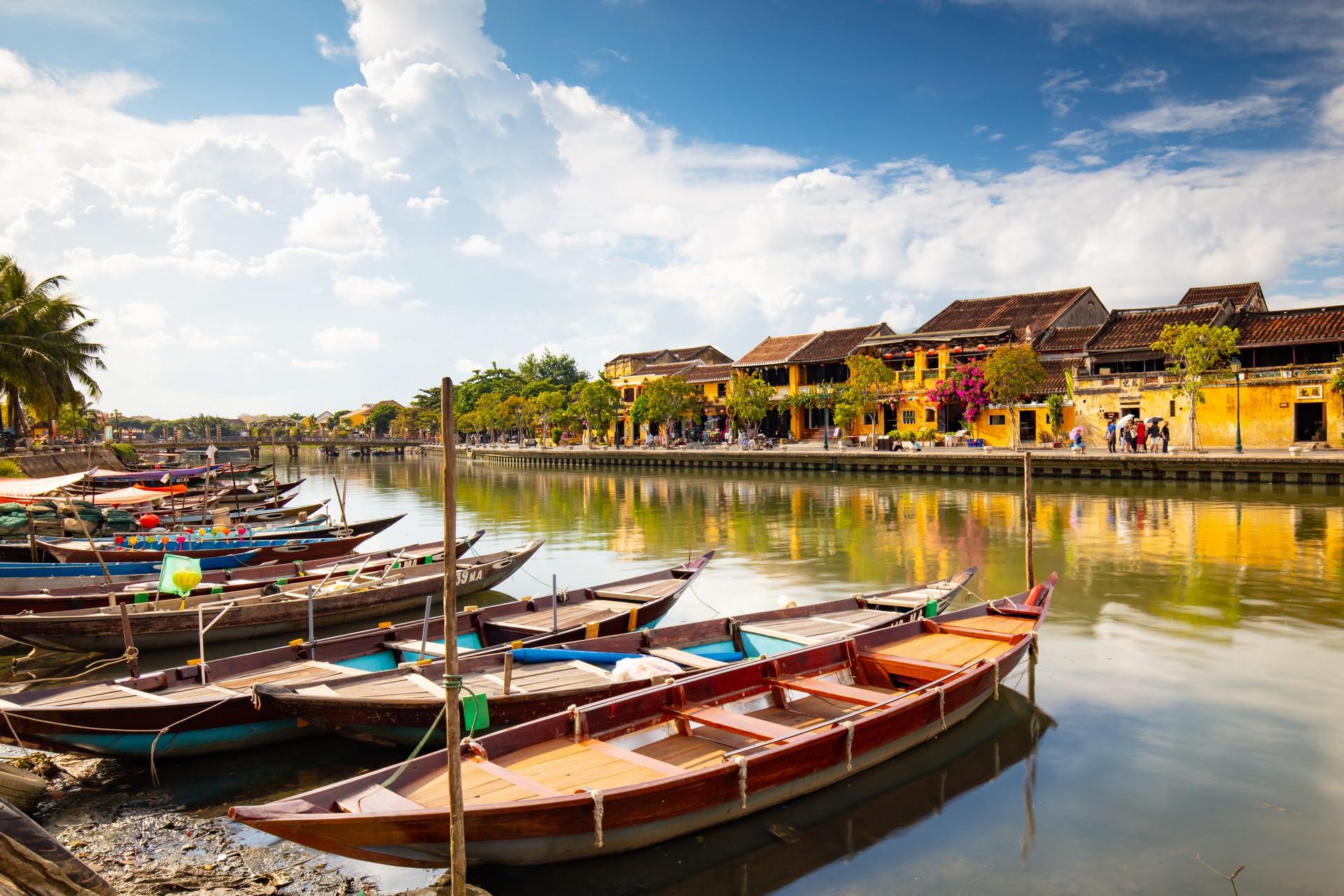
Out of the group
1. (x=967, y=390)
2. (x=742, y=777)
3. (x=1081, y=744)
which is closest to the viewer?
(x=742, y=777)

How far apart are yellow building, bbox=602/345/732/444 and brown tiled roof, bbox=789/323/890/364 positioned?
9.78m

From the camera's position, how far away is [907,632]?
349 inches

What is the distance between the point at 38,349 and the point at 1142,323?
45.0 metres

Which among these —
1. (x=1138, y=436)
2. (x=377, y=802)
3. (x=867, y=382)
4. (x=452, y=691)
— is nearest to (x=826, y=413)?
(x=867, y=382)

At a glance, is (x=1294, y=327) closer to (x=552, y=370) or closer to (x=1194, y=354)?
(x=1194, y=354)

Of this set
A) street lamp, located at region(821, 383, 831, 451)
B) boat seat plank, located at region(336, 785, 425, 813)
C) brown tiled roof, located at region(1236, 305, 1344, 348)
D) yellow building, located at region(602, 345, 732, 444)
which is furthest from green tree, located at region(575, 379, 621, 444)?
boat seat plank, located at region(336, 785, 425, 813)

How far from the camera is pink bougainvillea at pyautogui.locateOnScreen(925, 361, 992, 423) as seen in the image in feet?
128

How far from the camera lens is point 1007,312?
146 ft

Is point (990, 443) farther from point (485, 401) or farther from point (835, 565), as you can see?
point (485, 401)

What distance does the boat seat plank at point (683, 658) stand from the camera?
7.65m

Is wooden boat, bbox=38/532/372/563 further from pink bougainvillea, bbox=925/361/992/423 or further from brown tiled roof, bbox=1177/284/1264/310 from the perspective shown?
brown tiled roof, bbox=1177/284/1264/310

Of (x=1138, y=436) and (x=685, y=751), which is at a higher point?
(x=1138, y=436)

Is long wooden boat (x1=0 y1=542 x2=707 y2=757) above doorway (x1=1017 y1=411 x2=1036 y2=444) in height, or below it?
below

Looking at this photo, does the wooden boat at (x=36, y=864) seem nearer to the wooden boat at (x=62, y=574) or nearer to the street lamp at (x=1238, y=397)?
the wooden boat at (x=62, y=574)
